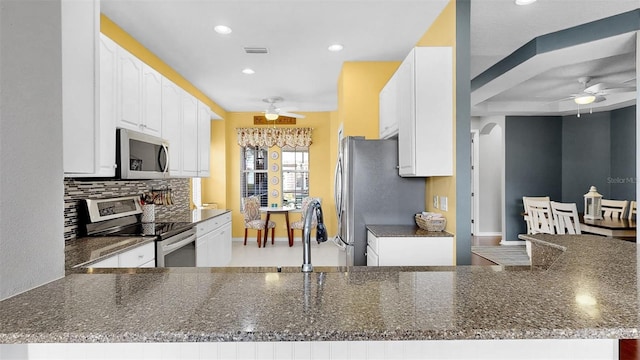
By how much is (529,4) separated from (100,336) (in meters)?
3.33

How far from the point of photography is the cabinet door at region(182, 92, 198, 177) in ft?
12.9

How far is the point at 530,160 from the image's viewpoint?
6.59 m

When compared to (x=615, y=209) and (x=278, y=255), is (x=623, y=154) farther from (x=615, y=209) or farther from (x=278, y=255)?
(x=278, y=255)

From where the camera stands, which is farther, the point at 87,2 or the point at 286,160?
the point at 286,160

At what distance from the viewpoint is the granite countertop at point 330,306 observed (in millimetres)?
756

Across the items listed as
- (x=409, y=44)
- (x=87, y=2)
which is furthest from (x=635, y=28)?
(x=87, y=2)

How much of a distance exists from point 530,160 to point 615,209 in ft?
6.12

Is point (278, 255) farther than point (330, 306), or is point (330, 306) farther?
point (278, 255)

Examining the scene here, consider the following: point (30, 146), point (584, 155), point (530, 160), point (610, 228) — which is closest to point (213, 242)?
point (30, 146)

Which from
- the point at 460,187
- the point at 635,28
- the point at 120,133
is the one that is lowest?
the point at 460,187

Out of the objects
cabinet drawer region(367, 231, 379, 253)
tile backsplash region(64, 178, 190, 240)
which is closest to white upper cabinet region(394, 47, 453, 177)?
A: cabinet drawer region(367, 231, 379, 253)

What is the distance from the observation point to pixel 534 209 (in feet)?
16.9

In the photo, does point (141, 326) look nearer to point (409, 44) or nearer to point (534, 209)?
point (409, 44)

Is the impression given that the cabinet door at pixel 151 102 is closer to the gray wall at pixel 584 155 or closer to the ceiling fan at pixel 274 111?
the ceiling fan at pixel 274 111
